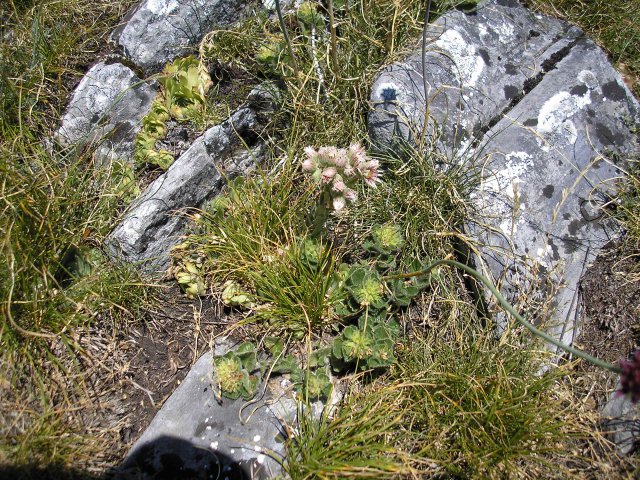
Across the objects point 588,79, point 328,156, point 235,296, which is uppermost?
point 328,156

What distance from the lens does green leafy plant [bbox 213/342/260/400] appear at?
2.40m

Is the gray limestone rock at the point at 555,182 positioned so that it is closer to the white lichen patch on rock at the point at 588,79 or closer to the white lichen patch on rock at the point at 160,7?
the white lichen patch on rock at the point at 588,79

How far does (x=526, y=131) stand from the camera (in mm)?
3023

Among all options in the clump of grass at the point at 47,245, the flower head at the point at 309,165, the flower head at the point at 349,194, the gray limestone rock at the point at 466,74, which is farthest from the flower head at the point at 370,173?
the clump of grass at the point at 47,245

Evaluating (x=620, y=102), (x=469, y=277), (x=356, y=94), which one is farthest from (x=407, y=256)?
(x=620, y=102)

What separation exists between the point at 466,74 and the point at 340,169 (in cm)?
125

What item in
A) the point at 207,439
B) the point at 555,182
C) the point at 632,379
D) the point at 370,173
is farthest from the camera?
the point at 555,182

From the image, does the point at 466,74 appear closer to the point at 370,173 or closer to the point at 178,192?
the point at 370,173

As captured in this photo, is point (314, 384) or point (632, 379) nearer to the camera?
point (632, 379)

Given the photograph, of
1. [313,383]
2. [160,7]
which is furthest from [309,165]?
[160,7]

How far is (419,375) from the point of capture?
97.7 inches

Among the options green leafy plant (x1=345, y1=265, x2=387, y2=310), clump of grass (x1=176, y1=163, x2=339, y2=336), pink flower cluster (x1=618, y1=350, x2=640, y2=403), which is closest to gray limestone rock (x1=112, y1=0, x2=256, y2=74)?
clump of grass (x1=176, y1=163, x2=339, y2=336)

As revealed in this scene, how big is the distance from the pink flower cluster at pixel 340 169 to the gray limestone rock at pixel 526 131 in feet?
2.03

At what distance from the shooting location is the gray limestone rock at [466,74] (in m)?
3.00
